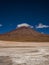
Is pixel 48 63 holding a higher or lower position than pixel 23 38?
lower

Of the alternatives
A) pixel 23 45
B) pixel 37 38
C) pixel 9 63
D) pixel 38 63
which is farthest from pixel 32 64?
pixel 23 45

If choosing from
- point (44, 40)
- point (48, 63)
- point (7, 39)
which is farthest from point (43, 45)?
point (48, 63)

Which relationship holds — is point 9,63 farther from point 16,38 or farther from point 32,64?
point 16,38

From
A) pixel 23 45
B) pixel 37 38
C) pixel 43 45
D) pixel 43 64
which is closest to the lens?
pixel 43 64

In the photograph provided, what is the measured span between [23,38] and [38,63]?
924 cm

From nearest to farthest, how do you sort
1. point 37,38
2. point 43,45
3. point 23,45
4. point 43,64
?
1. point 43,64
2. point 37,38
3. point 43,45
4. point 23,45

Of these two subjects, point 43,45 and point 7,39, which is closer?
point 7,39

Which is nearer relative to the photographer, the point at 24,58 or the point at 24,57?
the point at 24,58

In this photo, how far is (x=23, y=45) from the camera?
75.0 feet

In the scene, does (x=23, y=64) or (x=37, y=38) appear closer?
(x=23, y=64)

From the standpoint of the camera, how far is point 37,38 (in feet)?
59.7

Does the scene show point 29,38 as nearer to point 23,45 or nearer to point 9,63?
point 23,45

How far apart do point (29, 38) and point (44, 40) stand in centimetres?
120

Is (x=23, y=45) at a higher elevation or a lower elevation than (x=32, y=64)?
higher
